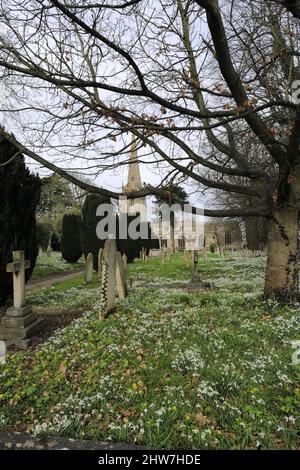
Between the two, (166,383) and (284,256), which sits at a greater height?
(284,256)

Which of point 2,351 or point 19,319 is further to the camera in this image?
point 19,319

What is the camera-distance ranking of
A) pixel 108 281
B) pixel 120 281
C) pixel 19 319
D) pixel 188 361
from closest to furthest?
pixel 188 361 < pixel 19 319 < pixel 108 281 < pixel 120 281

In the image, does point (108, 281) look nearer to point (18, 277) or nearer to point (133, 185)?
point (18, 277)

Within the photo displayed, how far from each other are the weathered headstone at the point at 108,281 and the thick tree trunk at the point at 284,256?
12.1ft

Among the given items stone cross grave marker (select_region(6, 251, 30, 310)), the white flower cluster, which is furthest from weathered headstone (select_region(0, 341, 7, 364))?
the white flower cluster

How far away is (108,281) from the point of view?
25.0 feet

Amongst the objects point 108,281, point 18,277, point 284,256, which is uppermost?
point 284,256

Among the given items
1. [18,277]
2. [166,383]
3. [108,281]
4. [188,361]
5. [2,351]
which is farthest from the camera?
[108,281]

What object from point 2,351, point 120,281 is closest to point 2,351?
point 2,351

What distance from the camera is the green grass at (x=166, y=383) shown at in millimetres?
3131

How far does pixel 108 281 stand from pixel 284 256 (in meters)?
4.09

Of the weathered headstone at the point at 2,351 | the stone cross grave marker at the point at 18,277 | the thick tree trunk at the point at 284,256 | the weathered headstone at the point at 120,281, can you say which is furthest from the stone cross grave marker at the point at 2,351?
the thick tree trunk at the point at 284,256

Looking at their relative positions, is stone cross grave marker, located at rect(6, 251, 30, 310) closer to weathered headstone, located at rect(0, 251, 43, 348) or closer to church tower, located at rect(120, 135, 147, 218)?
weathered headstone, located at rect(0, 251, 43, 348)
